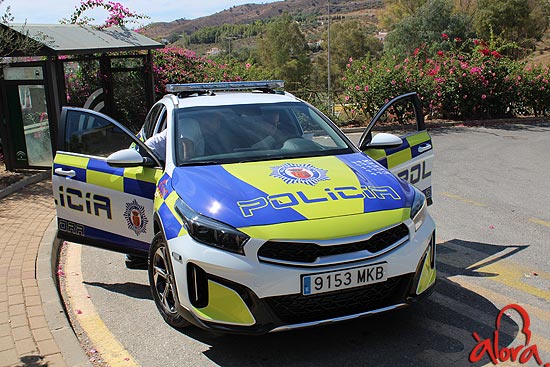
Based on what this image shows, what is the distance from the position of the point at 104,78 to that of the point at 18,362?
10493 millimetres

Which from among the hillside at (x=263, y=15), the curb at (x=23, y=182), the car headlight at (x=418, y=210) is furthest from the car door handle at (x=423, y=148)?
the hillside at (x=263, y=15)

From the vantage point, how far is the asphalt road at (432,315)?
12.8ft

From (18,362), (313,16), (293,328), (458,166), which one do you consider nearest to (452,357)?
(293,328)

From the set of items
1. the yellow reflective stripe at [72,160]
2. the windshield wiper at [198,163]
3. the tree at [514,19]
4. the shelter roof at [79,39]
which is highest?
the tree at [514,19]

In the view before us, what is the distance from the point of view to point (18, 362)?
154 inches

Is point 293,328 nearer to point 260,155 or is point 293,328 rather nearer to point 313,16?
point 260,155

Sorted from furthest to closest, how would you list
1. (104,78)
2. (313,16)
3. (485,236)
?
(313,16) < (104,78) < (485,236)

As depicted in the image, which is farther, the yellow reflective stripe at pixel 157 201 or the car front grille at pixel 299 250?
the yellow reflective stripe at pixel 157 201

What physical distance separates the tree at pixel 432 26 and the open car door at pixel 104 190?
163ft

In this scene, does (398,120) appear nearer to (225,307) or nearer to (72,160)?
(72,160)

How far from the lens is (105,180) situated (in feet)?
16.5

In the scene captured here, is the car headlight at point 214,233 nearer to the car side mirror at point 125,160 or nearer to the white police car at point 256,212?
the white police car at point 256,212

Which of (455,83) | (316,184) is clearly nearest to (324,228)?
(316,184)

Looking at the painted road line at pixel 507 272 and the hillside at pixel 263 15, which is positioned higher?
the hillside at pixel 263 15
